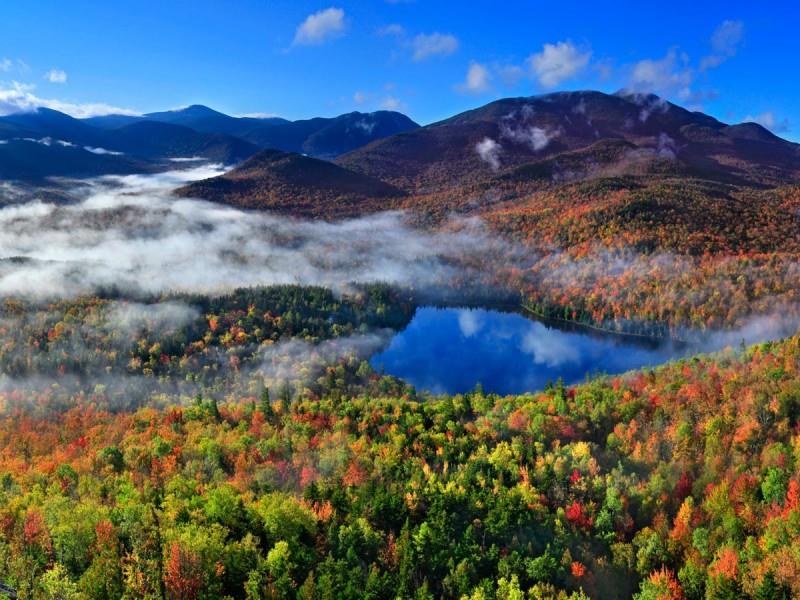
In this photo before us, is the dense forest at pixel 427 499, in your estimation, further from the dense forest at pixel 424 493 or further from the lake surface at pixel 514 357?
the lake surface at pixel 514 357

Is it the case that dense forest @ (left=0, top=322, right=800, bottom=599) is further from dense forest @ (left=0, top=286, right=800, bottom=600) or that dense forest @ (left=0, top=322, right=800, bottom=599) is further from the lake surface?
the lake surface

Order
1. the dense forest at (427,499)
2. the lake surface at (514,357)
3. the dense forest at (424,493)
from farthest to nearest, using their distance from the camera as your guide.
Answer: the lake surface at (514,357) < the dense forest at (424,493) < the dense forest at (427,499)

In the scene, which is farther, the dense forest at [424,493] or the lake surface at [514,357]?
→ the lake surface at [514,357]

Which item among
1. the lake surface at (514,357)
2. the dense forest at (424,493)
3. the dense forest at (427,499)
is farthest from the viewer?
the lake surface at (514,357)

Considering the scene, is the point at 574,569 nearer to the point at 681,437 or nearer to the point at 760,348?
the point at 681,437

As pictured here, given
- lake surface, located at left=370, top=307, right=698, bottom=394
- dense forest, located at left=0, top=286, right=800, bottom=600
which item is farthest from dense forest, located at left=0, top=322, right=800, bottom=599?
lake surface, located at left=370, top=307, right=698, bottom=394

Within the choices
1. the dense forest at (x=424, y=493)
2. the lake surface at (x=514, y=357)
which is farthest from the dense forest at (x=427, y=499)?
the lake surface at (x=514, y=357)

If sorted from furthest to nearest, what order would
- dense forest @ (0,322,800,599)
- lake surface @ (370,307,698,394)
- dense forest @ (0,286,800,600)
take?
lake surface @ (370,307,698,394), dense forest @ (0,286,800,600), dense forest @ (0,322,800,599)

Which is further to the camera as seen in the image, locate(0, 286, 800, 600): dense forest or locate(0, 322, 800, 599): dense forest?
locate(0, 286, 800, 600): dense forest
